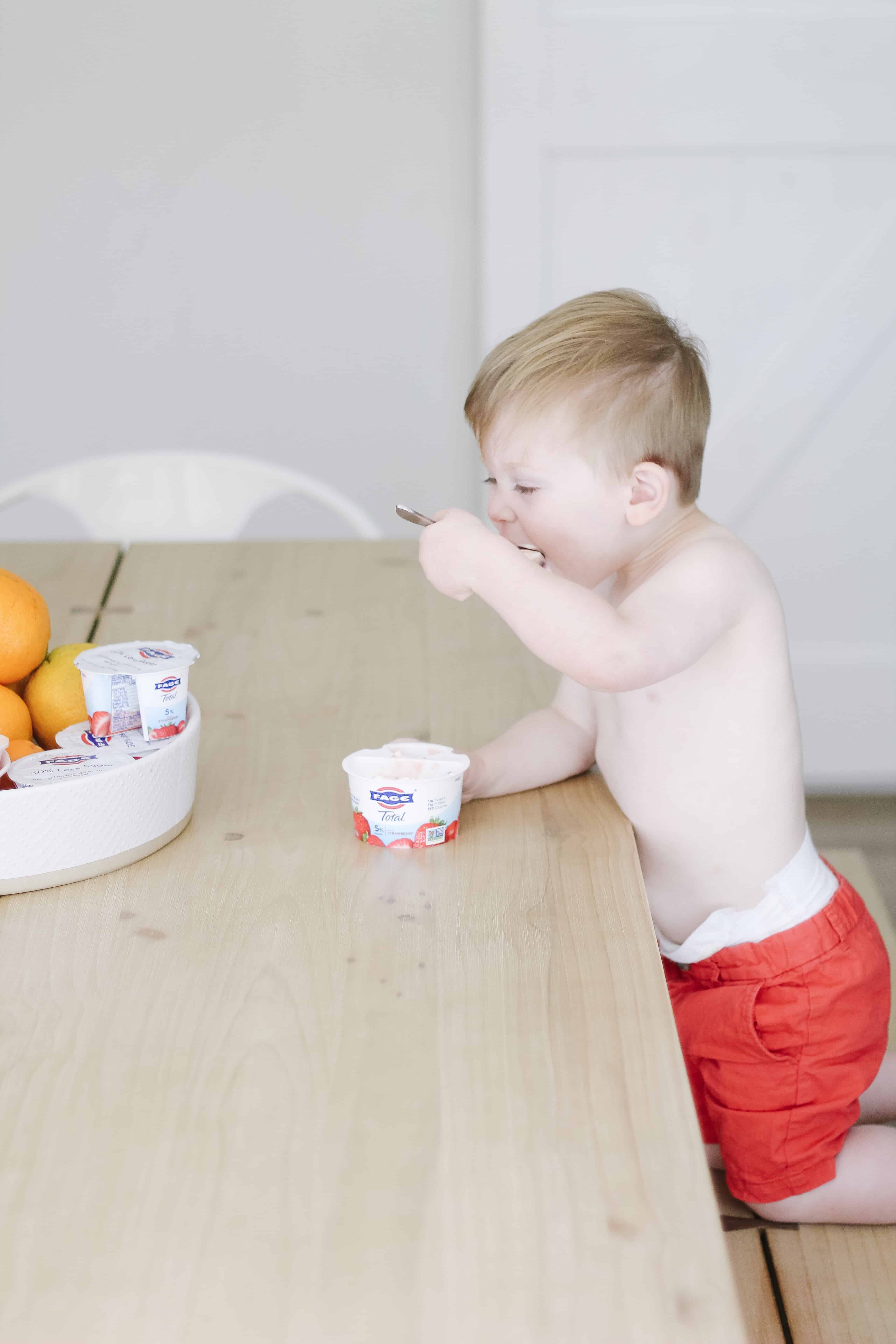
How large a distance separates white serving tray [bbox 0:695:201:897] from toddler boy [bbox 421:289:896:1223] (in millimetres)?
256

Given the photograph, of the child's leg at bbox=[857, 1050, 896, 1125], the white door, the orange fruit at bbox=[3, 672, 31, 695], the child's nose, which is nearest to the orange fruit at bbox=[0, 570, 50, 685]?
the orange fruit at bbox=[3, 672, 31, 695]

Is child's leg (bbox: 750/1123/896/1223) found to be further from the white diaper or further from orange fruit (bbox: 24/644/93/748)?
orange fruit (bbox: 24/644/93/748)

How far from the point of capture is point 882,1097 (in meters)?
1.18

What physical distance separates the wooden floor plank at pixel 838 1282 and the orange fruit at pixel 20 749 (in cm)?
70

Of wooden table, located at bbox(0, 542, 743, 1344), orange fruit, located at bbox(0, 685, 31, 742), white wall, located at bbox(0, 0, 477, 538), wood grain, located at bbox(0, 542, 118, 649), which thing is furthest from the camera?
white wall, located at bbox(0, 0, 477, 538)

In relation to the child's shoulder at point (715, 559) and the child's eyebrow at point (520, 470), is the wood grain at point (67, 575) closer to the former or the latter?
the child's eyebrow at point (520, 470)

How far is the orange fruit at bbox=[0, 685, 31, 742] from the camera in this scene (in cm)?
90

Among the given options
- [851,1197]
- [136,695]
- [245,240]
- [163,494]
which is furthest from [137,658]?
[245,240]

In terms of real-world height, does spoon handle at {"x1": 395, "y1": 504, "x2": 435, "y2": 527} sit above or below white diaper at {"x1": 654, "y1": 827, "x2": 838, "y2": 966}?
above

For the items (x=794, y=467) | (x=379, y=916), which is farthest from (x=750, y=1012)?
(x=794, y=467)

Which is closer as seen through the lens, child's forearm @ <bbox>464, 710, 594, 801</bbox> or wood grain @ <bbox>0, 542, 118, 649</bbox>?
child's forearm @ <bbox>464, 710, 594, 801</bbox>

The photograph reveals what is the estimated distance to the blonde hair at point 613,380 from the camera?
100 centimetres

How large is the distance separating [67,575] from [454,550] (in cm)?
79

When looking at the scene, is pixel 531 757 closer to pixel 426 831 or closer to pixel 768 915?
pixel 426 831
